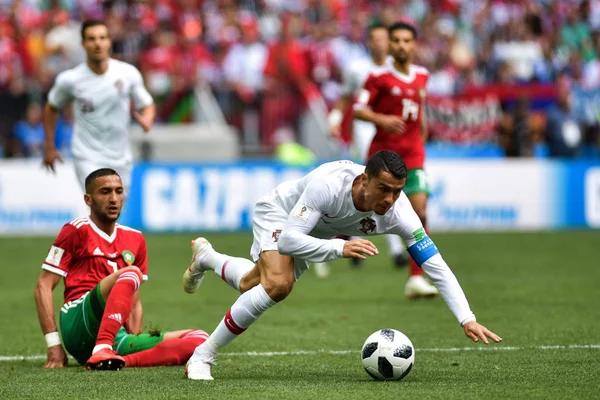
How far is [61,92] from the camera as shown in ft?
34.3

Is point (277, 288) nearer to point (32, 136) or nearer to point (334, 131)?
point (334, 131)

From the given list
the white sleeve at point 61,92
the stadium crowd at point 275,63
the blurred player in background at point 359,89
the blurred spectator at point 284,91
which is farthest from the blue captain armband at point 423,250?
the blurred spectator at point 284,91

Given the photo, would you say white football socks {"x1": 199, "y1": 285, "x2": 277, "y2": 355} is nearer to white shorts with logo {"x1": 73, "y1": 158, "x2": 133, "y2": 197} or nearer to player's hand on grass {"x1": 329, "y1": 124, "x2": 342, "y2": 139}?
white shorts with logo {"x1": 73, "y1": 158, "x2": 133, "y2": 197}

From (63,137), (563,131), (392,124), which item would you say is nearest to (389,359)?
(392,124)

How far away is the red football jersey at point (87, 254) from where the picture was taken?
7.21m

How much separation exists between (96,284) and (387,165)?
2.24m

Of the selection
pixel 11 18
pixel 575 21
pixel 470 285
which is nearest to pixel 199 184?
pixel 11 18

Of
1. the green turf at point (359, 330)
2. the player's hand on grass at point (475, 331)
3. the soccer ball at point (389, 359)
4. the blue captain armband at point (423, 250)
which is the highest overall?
the blue captain armband at point (423, 250)

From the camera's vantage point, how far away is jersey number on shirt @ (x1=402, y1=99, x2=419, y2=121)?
1059 cm

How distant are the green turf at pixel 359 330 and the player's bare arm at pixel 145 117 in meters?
1.68

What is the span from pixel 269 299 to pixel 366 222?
729mm

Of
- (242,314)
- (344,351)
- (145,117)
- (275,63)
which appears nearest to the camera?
(242,314)

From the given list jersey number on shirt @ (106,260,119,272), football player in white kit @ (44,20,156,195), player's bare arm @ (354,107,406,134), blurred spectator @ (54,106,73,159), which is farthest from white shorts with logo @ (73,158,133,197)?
blurred spectator @ (54,106,73,159)

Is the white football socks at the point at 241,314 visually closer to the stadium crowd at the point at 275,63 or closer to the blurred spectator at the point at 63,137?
the blurred spectator at the point at 63,137
